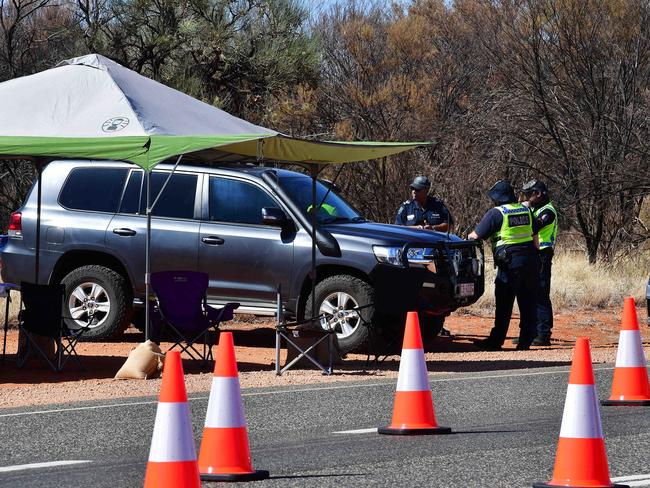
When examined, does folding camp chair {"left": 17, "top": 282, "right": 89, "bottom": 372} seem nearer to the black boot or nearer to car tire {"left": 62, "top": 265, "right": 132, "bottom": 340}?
car tire {"left": 62, "top": 265, "right": 132, "bottom": 340}

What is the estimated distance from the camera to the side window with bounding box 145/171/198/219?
47.4 feet

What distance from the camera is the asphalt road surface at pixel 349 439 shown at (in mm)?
6832

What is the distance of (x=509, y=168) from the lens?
2550cm

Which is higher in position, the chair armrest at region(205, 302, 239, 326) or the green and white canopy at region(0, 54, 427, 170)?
the green and white canopy at region(0, 54, 427, 170)

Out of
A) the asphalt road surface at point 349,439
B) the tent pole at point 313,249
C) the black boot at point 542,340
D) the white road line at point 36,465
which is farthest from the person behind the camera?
the black boot at point 542,340

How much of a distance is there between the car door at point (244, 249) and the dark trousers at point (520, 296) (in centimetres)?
235

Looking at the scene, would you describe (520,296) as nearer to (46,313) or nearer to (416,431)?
(46,313)

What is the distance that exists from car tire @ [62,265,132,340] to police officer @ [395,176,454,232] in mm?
3243

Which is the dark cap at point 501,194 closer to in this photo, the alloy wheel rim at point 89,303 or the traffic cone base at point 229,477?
the alloy wheel rim at point 89,303

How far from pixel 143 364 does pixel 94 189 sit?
11.7 feet

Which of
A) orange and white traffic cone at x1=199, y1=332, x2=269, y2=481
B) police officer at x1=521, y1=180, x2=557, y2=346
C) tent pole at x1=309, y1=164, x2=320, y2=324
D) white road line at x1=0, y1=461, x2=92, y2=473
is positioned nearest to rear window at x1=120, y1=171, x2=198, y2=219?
tent pole at x1=309, y1=164, x2=320, y2=324

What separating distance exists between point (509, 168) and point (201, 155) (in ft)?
40.3

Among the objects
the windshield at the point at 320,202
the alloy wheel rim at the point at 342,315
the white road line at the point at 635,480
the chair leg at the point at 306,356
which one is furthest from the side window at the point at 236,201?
the white road line at the point at 635,480

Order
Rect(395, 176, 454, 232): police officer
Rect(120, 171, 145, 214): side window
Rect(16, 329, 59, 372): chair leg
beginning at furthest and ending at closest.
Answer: Rect(395, 176, 454, 232): police officer → Rect(120, 171, 145, 214): side window → Rect(16, 329, 59, 372): chair leg
